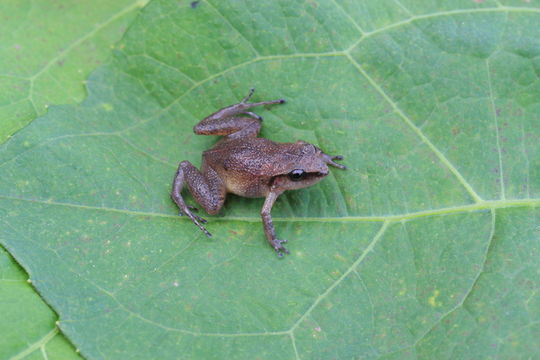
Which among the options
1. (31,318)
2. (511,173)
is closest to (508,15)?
(511,173)

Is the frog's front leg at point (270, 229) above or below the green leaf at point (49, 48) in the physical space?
below

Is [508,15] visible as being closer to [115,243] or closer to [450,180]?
[450,180]

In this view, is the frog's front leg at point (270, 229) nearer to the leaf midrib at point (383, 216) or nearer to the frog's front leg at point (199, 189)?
the leaf midrib at point (383, 216)

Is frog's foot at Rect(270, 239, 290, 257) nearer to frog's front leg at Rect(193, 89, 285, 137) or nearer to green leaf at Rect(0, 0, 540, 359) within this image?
green leaf at Rect(0, 0, 540, 359)

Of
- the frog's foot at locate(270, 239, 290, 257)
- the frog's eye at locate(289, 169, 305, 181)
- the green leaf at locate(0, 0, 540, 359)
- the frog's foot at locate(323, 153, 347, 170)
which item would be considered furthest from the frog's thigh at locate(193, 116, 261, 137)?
the frog's foot at locate(270, 239, 290, 257)

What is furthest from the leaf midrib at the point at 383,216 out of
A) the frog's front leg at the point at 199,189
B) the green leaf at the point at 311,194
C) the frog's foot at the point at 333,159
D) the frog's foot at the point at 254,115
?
the frog's foot at the point at 254,115

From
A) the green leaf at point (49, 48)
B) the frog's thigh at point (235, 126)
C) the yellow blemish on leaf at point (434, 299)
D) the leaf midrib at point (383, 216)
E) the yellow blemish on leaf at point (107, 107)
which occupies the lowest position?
the yellow blemish on leaf at point (434, 299)

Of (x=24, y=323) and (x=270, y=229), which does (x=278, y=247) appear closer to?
(x=270, y=229)
